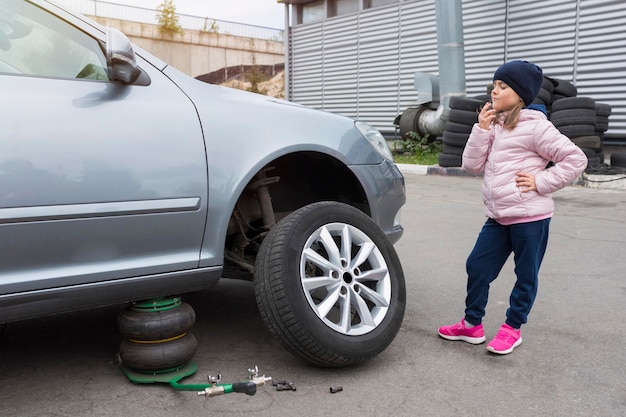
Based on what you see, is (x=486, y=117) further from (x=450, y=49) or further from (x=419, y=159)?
(x=419, y=159)

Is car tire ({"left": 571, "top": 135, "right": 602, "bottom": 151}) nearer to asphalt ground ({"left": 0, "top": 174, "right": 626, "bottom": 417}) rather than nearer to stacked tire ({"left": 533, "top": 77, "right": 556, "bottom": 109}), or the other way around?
stacked tire ({"left": 533, "top": 77, "right": 556, "bottom": 109})

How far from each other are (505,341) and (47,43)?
2442mm

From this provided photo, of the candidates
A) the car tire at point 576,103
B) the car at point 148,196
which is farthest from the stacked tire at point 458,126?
the car at point 148,196

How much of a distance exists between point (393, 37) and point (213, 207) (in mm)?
14870

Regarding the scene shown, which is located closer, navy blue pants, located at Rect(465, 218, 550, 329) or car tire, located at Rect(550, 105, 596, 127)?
navy blue pants, located at Rect(465, 218, 550, 329)

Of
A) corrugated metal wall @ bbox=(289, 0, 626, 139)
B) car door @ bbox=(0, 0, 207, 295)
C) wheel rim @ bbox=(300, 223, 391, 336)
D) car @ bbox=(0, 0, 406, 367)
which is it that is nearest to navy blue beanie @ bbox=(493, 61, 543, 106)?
car @ bbox=(0, 0, 406, 367)

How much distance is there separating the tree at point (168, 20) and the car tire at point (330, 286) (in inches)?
1197

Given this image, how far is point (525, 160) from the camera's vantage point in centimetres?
299

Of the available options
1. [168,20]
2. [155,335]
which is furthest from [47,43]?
[168,20]

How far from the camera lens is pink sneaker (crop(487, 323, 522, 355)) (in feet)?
9.95

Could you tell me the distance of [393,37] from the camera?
1662cm

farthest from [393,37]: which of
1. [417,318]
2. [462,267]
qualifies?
[417,318]

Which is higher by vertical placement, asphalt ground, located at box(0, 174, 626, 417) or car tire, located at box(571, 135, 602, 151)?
car tire, located at box(571, 135, 602, 151)

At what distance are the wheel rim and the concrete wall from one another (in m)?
29.2
